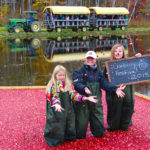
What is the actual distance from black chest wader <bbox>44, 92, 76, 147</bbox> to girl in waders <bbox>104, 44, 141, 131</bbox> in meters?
0.73

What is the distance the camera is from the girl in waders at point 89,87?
3.56 m

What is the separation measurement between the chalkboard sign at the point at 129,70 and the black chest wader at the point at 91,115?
371 mm

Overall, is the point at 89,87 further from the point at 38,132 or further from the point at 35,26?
the point at 35,26

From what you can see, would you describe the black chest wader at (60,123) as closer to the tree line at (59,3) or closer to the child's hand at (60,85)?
the child's hand at (60,85)

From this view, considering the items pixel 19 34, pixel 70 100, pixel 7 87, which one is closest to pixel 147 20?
pixel 19 34

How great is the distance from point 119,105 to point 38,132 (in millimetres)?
1474

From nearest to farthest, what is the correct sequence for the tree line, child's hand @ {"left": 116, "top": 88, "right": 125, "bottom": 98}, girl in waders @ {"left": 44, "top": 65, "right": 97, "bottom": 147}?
girl in waders @ {"left": 44, "top": 65, "right": 97, "bottom": 147} < child's hand @ {"left": 116, "top": 88, "right": 125, "bottom": 98} < the tree line

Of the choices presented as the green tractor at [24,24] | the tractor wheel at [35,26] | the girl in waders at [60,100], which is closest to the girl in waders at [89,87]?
the girl in waders at [60,100]

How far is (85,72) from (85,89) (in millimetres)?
314

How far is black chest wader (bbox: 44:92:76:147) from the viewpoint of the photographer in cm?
342

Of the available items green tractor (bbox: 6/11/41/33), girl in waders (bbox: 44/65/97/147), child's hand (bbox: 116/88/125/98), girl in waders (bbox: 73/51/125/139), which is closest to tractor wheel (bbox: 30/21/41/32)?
green tractor (bbox: 6/11/41/33)

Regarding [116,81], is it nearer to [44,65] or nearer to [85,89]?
[85,89]

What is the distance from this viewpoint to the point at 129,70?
386cm

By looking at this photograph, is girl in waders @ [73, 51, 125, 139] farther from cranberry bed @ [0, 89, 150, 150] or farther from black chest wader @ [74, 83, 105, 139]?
cranberry bed @ [0, 89, 150, 150]
